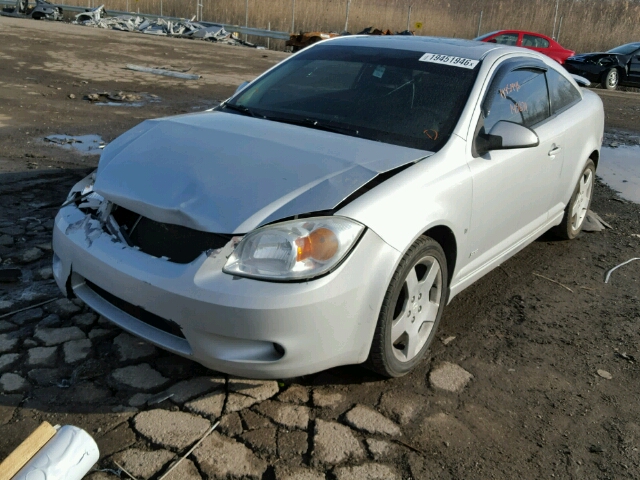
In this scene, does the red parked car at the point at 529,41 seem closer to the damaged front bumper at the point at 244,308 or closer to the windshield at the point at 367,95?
the windshield at the point at 367,95

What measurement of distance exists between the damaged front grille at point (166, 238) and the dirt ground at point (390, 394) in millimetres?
679

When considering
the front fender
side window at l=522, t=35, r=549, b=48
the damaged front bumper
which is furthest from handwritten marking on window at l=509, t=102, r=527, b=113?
side window at l=522, t=35, r=549, b=48

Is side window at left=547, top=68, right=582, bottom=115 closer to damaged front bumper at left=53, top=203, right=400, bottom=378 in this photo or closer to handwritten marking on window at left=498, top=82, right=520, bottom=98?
handwritten marking on window at left=498, top=82, right=520, bottom=98

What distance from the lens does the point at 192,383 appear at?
3096mm

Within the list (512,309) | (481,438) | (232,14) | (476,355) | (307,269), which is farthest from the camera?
(232,14)

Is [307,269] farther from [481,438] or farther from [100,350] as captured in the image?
[100,350]

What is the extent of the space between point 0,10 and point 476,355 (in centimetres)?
3310

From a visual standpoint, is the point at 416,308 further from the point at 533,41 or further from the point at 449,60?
the point at 533,41

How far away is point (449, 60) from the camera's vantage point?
398 centimetres

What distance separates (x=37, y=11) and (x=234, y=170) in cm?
2987

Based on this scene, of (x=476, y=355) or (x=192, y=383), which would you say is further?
(x=476, y=355)

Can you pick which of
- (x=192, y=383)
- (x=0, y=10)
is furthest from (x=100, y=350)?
(x=0, y=10)

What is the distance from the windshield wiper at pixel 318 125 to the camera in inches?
142

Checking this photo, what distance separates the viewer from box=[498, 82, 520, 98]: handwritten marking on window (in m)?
3.97
